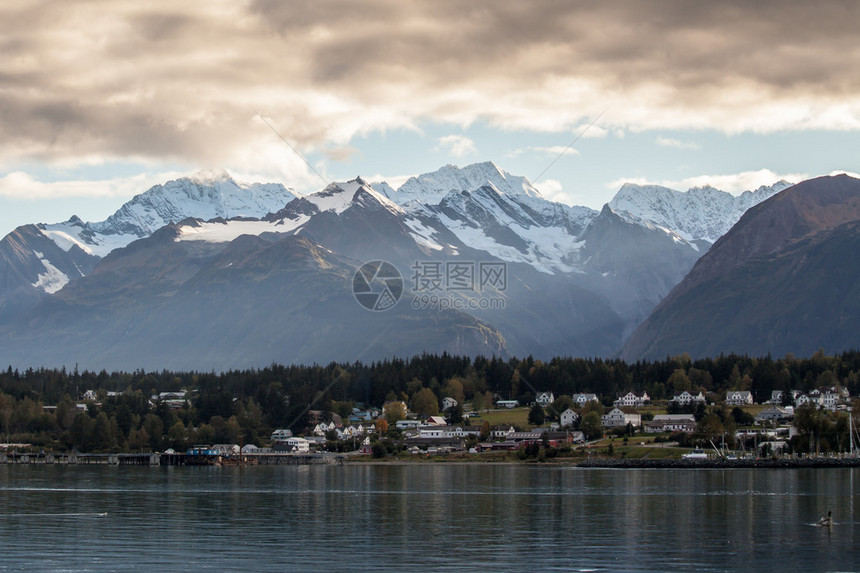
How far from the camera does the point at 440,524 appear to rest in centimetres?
9331

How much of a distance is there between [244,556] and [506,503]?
132 ft

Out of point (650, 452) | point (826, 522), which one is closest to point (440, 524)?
point (826, 522)

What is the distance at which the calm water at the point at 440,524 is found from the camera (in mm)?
73875

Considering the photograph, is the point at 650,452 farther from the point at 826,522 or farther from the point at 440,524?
the point at 440,524

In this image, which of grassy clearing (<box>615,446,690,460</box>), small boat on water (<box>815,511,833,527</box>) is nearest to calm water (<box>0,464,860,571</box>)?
small boat on water (<box>815,511,833,527</box>)

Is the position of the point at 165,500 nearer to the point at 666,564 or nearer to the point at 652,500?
the point at 652,500

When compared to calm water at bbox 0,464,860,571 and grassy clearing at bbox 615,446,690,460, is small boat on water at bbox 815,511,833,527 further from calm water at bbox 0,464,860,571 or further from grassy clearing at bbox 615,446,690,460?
grassy clearing at bbox 615,446,690,460

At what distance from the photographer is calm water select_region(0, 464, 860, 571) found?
2908 inches

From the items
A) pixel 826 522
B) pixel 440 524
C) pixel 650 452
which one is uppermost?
pixel 826 522

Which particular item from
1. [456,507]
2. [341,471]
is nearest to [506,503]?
[456,507]

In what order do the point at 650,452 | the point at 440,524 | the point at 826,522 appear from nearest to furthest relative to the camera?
the point at 826,522 < the point at 440,524 < the point at 650,452

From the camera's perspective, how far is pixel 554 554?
7625 cm

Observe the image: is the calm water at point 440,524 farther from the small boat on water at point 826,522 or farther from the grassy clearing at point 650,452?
the grassy clearing at point 650,452

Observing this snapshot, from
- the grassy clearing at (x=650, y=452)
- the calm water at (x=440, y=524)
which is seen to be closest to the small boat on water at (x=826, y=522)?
the calm water at (x=440, y=524)
